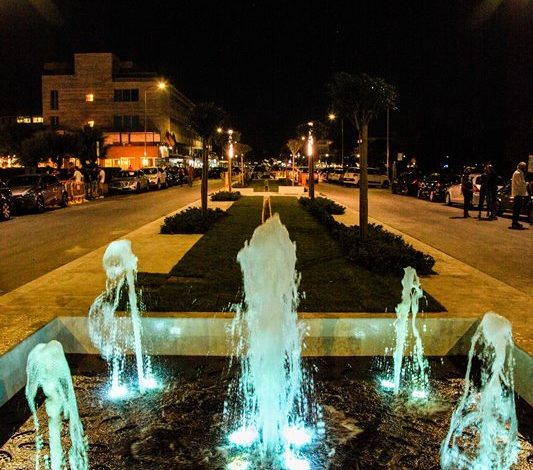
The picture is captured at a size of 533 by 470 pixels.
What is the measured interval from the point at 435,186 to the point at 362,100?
22.3 meters

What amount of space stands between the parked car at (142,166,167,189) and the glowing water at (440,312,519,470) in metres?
43.0

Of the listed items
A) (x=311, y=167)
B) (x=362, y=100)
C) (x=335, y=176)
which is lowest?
(x=335, y=176)

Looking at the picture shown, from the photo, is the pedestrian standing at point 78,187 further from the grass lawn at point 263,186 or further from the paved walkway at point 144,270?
the paved walkway at point 144,270

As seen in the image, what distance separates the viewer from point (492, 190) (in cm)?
2339

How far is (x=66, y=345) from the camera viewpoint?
7.77 m

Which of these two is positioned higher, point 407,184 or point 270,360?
point 407,184

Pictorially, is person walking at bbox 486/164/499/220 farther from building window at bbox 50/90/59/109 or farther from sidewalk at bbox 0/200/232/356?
building window at bbox 50/90/59/109

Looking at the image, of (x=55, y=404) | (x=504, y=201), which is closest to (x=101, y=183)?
(x=504, y=201)

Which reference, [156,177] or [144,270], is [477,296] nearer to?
[144,270]

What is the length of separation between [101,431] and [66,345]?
2.37m

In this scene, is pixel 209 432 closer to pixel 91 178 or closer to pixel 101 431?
pixel 101 431

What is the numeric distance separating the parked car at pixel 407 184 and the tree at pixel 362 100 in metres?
27.2

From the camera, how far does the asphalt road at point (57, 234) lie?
1282cm

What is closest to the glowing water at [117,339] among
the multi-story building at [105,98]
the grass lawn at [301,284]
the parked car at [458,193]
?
the grass lawn at [301,284]
